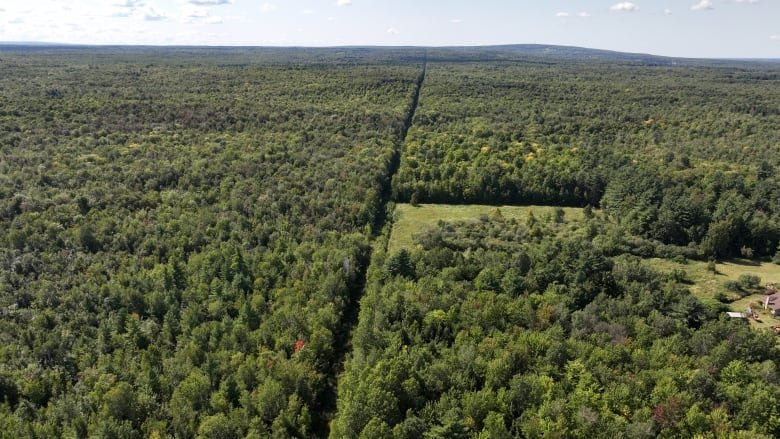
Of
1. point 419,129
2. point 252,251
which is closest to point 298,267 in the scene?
point 252,251

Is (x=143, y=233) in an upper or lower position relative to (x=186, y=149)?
lower

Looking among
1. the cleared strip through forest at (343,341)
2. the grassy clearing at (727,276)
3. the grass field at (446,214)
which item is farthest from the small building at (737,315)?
the cleared strip through forest at (343,341)

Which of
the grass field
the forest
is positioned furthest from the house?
the grass field

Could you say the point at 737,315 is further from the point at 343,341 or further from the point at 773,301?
the point at 343,341

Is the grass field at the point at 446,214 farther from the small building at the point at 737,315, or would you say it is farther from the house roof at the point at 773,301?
the small building at the point at 737,315

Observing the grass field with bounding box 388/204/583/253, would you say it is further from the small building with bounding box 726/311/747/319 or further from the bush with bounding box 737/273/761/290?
the small building with bounding box 726/311/747/319

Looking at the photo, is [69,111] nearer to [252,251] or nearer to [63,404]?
[252,251]
